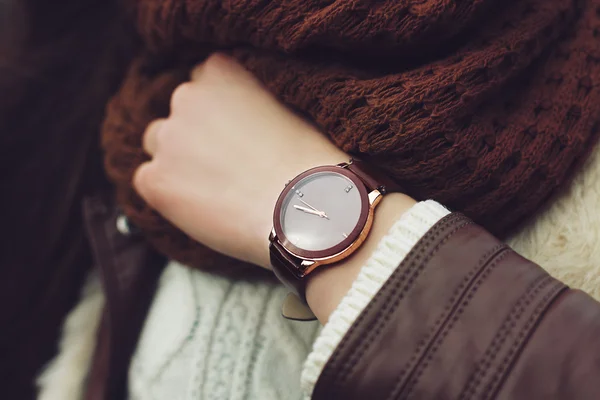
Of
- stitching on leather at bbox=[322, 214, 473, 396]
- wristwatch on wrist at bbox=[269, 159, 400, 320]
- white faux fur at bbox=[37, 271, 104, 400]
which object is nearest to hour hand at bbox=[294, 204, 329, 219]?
wristwatch on wrist at bbox=[269, 159, 400, 320]

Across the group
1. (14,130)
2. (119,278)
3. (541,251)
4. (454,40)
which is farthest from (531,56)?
(14,130)

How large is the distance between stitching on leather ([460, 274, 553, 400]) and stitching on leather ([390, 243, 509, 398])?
0.11ft

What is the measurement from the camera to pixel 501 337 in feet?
1.24

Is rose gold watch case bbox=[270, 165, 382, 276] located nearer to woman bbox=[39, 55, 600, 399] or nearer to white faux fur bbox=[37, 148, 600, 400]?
woman bbox=[39, 55, 600, 399]

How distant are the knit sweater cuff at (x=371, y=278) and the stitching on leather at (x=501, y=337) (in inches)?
3.4

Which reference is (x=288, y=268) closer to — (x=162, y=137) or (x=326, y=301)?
(x=326, y=301)

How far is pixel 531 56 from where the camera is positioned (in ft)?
1.70

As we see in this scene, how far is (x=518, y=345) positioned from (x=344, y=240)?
0.53 ft

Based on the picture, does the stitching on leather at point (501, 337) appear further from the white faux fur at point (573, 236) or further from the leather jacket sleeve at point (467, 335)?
the white faux fur at point (573, 236)

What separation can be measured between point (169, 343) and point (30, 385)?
0.82ft

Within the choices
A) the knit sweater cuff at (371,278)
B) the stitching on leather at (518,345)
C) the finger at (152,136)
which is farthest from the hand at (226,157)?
the stitching on leather at (518,345)

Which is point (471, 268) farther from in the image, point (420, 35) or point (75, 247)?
point (75, 247)

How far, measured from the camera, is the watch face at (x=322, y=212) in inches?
18.7

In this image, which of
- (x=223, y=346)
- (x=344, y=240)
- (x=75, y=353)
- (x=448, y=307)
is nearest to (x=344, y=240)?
(x=344, y=240)
